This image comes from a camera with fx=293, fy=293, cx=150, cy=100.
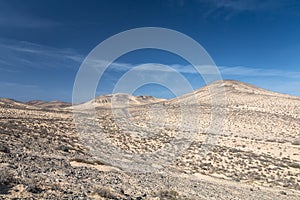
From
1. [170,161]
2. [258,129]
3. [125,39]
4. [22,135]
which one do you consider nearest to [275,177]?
[170,161]

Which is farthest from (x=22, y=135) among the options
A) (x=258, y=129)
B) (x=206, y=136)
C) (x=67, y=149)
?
(x=258, y=129)

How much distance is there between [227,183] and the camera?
17.4 meters

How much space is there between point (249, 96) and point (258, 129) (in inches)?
1136

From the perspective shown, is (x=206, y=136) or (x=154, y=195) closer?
(x=154, y=195)

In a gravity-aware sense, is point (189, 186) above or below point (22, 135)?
below

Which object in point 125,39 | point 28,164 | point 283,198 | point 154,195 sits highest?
point 125,39

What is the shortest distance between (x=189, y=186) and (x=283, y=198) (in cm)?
524

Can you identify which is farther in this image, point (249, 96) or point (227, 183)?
point (249, 96)

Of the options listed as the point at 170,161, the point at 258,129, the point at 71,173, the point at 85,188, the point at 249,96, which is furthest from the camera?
the point at 249,96

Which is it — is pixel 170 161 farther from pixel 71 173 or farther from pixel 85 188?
pixel 85 188

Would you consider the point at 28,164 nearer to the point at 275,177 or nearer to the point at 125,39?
the point at 125,39

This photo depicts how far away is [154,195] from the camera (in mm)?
10953

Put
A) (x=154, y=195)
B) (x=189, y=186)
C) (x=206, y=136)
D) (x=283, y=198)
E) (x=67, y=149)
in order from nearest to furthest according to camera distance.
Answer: (x=154, y=195) → (x=189, y=186) → (x=283, y=198) → (x=67, y=149) → (x=206, y=136)

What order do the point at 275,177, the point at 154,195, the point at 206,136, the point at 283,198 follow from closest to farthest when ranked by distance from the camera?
the point at 154,195 → the point at 283,198 → the point at 275,177 → the point at 206,136
